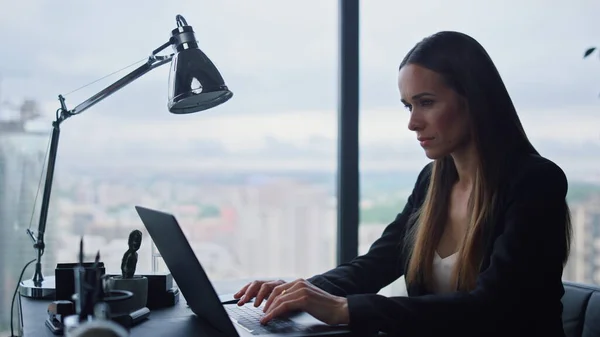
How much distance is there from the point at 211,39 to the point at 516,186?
1.38 meters

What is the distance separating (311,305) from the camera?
124cm

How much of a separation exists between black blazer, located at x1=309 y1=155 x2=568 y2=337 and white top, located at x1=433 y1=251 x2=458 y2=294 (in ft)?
0.42

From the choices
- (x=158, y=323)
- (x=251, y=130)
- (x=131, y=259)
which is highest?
(x=251, y=130)

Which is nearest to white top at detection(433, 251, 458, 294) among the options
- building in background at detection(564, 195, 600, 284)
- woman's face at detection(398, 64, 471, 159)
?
woman's face at detection(398, 64, 471, 159)

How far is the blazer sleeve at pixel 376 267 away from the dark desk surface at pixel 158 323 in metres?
0.33

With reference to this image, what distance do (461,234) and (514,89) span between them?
124 centimetres

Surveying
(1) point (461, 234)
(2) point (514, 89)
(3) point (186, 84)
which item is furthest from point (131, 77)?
(2) point (514, 89)

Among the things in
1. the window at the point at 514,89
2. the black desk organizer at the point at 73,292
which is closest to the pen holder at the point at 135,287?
the black desk organizer at the point at 73,292

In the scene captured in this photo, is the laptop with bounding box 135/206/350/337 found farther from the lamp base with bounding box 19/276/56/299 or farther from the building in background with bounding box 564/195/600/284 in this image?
the building in background with bounding box 564/195/600/284

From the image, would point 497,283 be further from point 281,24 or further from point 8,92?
point 8,92

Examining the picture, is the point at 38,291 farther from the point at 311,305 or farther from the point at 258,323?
the point at 311,305

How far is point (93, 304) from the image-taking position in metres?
0.95

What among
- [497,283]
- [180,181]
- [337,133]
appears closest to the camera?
[497,283]

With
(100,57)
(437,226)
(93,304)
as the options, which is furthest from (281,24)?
(93,304)
